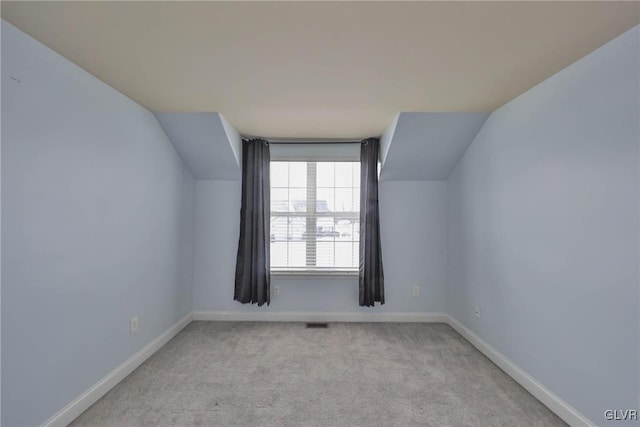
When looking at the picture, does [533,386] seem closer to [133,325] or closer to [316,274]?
[316,274]

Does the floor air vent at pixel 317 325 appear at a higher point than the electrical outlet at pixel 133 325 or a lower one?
lower

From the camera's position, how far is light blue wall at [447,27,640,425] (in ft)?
4.53

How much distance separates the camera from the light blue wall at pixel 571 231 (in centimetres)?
138

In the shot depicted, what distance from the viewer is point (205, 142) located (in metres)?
2.79

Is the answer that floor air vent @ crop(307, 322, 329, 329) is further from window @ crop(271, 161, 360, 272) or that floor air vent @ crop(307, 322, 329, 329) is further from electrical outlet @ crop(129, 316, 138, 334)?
electrical outlet @ crop(129, 316, 138, 334)

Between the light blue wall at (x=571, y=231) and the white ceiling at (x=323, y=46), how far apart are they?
0.23 metres

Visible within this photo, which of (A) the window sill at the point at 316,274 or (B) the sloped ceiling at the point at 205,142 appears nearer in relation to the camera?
(B) the sloped ceiling at the point at 205,142

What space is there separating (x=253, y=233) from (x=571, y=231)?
8.99 feet

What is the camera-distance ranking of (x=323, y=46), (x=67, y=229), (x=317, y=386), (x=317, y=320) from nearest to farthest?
(x=323, y=46) → (x=67, y=229) → (x=317, y=386) → (x=317, y=320)

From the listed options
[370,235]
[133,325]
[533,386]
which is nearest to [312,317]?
[370,235]

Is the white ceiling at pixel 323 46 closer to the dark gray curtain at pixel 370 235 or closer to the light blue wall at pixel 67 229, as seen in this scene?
the light blue wall at pixel 67 229

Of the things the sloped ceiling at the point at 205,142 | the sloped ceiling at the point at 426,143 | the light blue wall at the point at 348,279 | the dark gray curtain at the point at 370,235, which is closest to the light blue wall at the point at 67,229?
the sloped ceiling at the point at 205,142

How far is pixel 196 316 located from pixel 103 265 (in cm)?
159

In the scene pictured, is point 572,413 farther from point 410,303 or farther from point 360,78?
point 360,78
